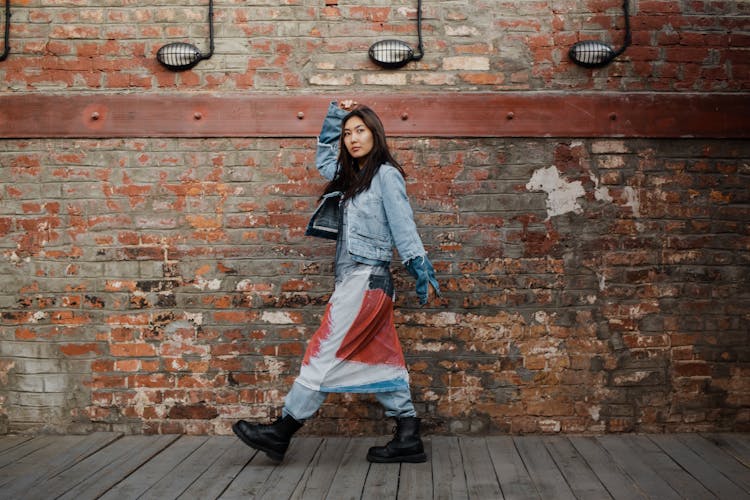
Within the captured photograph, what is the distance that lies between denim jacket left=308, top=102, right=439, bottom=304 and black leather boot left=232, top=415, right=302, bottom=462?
907 mm

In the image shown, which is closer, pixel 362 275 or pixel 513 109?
pixel 362 275

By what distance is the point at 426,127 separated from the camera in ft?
13.0

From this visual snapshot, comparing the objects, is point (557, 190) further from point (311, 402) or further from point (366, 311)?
point (311, 402)

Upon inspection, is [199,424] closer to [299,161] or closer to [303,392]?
[303,392]

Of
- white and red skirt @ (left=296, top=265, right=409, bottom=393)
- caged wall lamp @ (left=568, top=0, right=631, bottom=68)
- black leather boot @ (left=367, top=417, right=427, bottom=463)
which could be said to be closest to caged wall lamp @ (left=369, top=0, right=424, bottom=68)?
caged wall lamp @ (left=568, top=0, right=631, bottom=68)

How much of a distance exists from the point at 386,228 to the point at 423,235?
0.55 meters

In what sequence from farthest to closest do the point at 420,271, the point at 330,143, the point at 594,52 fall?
the point at 594,52
the point at 330,143
the point at 420,271

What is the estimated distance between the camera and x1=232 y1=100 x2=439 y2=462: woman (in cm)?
338

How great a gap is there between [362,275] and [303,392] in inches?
25.7

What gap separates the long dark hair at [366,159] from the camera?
348 centimetres

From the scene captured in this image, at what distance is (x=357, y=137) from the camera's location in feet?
11.4

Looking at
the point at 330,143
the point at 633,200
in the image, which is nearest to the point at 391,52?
the point at 330,143

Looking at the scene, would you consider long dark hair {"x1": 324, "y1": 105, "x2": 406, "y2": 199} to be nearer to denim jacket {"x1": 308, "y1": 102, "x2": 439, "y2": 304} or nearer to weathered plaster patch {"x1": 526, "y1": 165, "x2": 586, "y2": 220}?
denim jacket {"x1": 308, "y1": 102, "x2": 439, "y2": 304}

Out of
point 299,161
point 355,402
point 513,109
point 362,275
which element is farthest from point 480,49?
point 355,402
